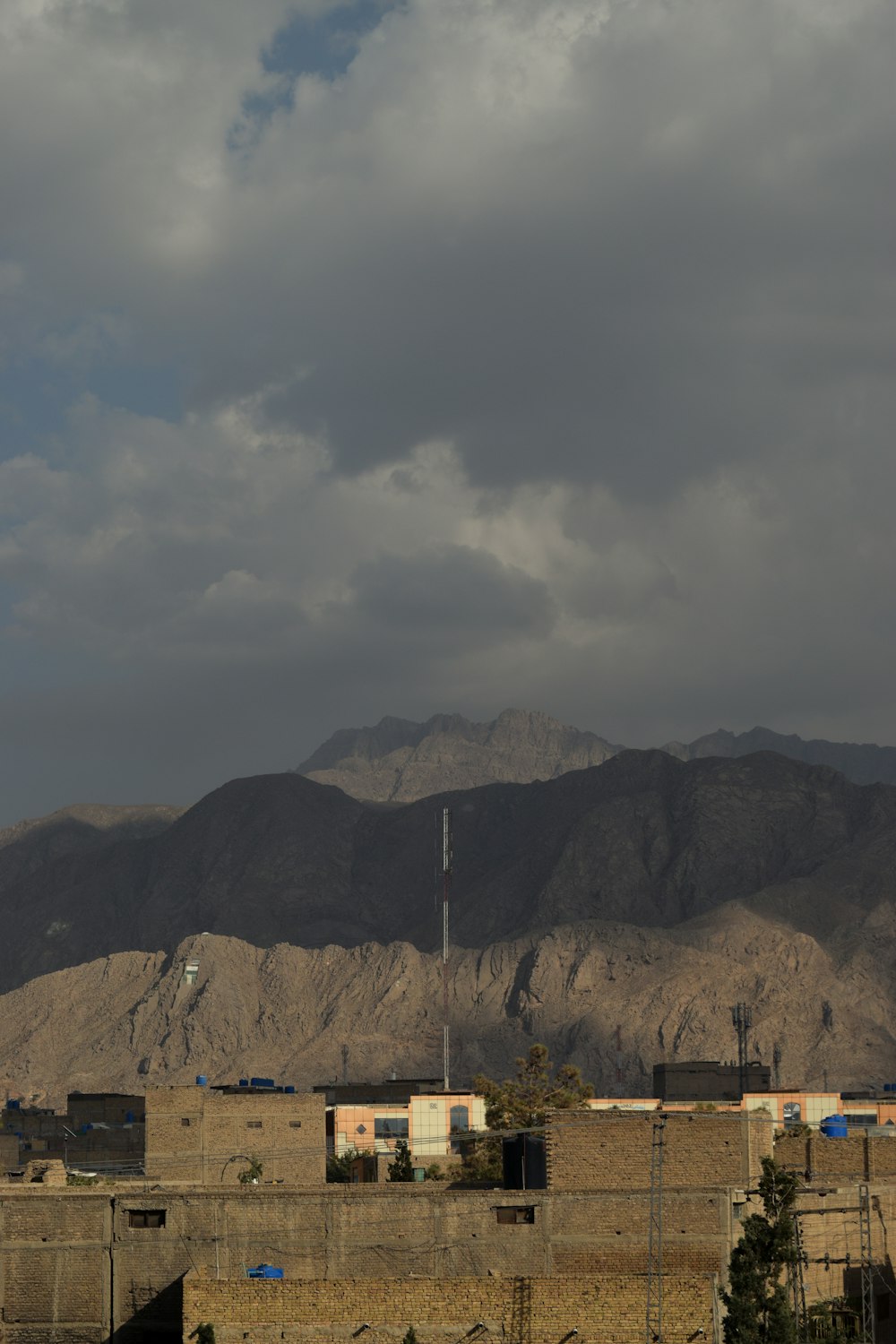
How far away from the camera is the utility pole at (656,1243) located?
5281 cm

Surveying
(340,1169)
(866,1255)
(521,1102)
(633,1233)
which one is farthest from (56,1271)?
(340,1169)

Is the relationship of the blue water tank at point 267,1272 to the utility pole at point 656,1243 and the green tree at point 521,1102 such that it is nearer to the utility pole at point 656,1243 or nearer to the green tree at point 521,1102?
the utility pole at point 656,1243

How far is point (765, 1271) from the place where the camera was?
56.5m

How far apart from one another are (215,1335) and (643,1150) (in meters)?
16.2

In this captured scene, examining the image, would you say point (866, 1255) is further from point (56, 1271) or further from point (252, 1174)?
point (252, 1174)

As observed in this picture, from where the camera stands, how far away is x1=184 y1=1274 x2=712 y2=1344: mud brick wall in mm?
53219

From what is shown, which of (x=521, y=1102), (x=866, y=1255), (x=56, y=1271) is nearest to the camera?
(x=56, y=1271)

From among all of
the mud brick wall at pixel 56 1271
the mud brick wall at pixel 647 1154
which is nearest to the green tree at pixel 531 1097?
the mud brick wall at pixel 56 1271

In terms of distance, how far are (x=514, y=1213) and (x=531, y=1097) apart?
195 feet

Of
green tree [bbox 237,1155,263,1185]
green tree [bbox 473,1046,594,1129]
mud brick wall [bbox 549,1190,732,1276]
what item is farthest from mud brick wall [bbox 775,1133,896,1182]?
green tree [bbox 237,1155,263,1185]

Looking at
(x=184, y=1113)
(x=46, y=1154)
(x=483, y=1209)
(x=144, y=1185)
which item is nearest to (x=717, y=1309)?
(x=483, y=1209)

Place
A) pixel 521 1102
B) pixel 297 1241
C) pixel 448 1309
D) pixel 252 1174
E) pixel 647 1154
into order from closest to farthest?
pixel 448 1309, pixel 647 1154, pixel 297 1241, pixel 252 1174, pixel 521 1102

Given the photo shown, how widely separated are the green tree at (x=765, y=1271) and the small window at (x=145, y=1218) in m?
20.2

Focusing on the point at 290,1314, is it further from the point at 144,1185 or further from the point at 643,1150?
the point at 144,1185
